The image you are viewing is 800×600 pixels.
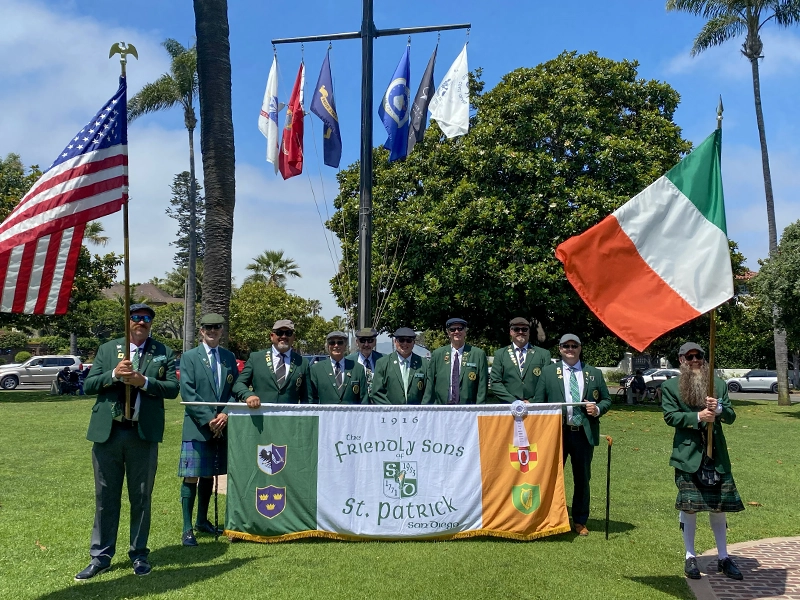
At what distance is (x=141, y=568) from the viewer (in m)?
5.41

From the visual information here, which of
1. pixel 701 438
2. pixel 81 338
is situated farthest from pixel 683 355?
pixel 81 338

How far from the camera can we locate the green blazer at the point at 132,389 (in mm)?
5430

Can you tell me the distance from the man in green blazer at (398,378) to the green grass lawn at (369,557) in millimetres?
1516

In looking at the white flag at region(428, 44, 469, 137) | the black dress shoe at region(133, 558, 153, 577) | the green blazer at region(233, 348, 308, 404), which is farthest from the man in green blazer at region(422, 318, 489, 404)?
the white flag at region(428, 44, 469, 137)

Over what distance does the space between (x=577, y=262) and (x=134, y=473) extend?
3.90m

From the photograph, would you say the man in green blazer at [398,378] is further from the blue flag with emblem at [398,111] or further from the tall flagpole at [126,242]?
the blue flag with emblem at [398,111]

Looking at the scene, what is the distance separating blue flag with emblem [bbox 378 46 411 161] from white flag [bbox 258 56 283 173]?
5.90 ft

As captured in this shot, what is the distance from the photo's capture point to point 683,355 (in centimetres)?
A: 579

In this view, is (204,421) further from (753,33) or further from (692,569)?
(753,33)

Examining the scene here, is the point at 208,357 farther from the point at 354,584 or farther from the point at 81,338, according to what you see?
the point at 81,338

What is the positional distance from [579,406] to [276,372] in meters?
3.06

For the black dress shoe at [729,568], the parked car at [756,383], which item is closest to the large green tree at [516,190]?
the black dress shoe at [729,568]

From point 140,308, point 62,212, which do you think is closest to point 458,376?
point 140,308

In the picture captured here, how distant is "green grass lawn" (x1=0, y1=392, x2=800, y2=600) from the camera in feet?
16.8
